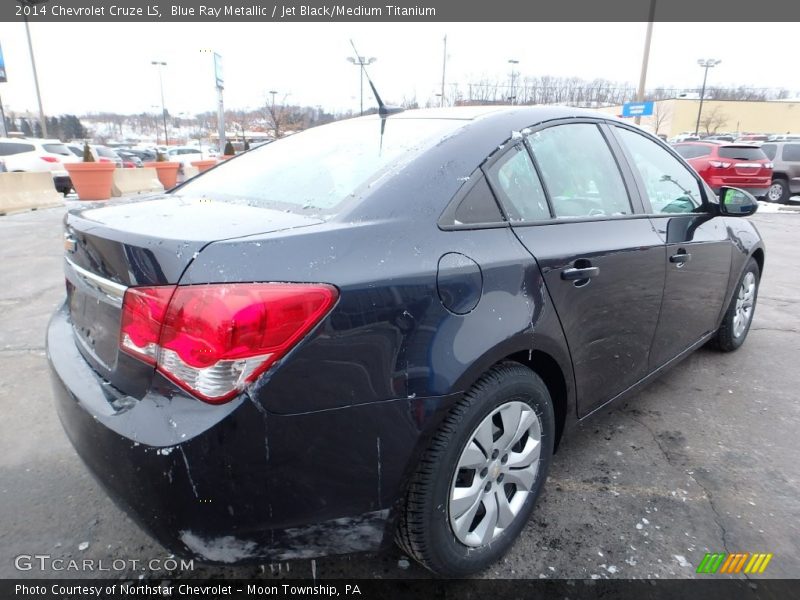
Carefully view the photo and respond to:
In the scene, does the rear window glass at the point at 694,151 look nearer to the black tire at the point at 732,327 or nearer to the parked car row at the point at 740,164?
the parked car row at the point at 740,164

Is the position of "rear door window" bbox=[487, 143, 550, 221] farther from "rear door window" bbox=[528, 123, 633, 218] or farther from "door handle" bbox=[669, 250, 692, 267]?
"door handle" bbox=[669, 250, 692, 267]

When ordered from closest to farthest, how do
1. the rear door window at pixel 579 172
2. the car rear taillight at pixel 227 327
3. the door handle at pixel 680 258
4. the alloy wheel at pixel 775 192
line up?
the car rear taillight at pixel 227 327, the rear door window at pixel 579 172, the door handle at pixel 680 258, the alloy wheel at pixel 775 192

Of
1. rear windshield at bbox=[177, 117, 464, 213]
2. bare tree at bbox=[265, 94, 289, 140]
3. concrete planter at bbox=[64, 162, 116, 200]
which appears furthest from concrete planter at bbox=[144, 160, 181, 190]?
rear windshield at bbox=[177, 117, 464, 213]

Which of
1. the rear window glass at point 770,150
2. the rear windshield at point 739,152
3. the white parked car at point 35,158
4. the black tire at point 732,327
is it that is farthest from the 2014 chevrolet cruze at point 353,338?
the rear window glass at point 770,150

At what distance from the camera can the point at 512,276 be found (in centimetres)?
184

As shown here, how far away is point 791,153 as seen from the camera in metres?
15.4

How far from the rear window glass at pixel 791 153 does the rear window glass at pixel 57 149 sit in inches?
829

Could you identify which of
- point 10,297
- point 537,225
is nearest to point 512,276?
point 537,225

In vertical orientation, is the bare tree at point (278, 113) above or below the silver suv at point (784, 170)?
above

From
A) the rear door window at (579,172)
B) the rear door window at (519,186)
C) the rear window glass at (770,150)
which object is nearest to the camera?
the rear door window at (519,186)

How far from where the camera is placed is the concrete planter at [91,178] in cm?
1384

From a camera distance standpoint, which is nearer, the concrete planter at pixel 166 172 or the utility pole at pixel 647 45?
the concrete planter at pixel 166 172

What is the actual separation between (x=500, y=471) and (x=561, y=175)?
1.24m

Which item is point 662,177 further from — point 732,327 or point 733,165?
point 733,165
